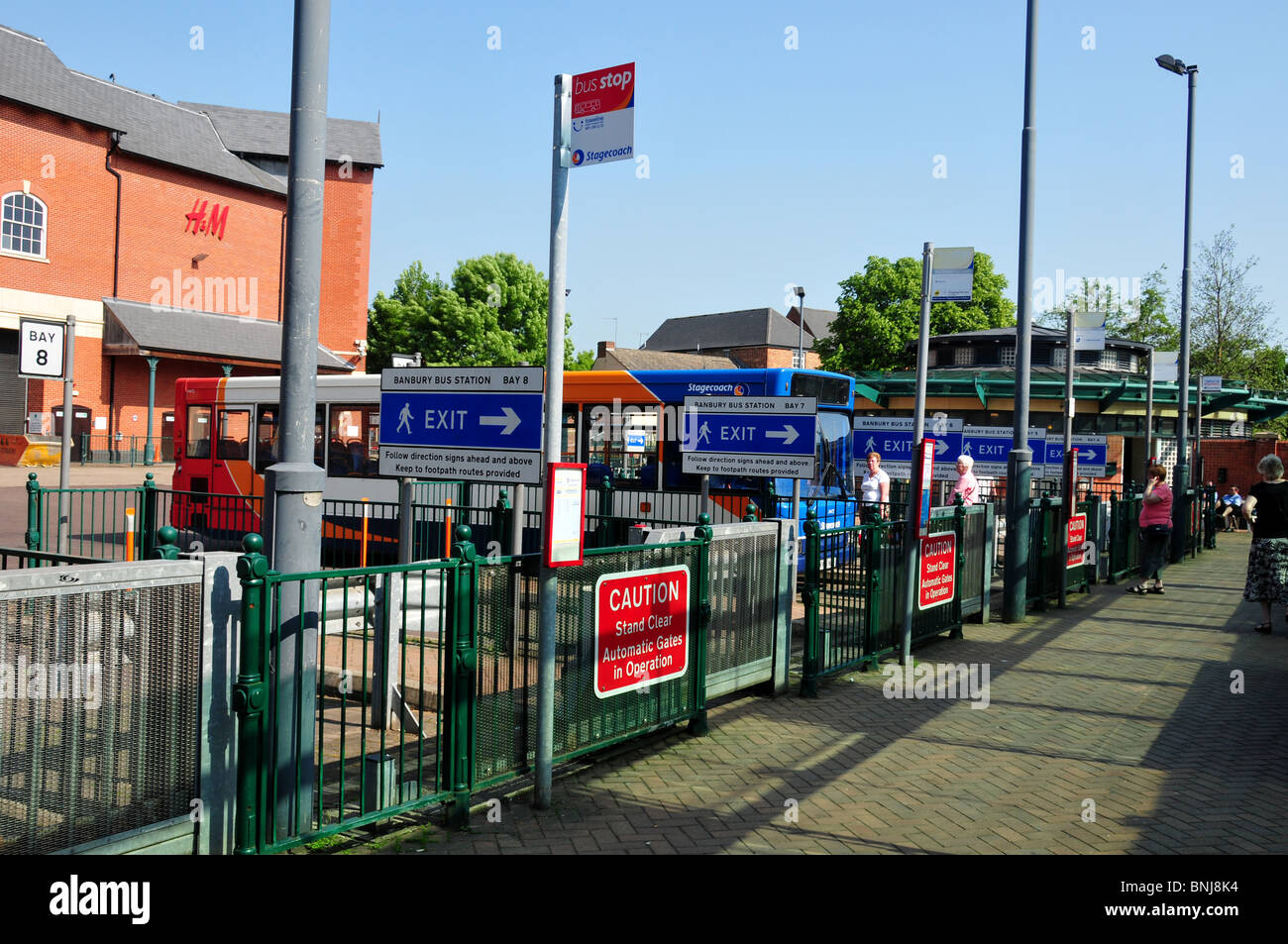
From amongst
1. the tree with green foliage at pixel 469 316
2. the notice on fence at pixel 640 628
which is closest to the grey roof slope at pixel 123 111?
the tree with green foliage at pixel 469 316

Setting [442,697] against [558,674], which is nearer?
[442,697]

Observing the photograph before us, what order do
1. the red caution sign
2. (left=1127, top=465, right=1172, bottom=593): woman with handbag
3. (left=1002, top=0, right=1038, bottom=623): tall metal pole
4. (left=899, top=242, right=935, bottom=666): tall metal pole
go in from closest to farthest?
(left=899, top=242, right=935, bottom=666): tall metal pole < (left=1002, top=0, right=1038, bottom=623): tall metal pole < the red caution sign < (left=1127, top=465, right=1172, bottom=593): woman with handbag

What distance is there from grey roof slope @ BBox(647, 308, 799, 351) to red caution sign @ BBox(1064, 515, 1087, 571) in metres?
89.6

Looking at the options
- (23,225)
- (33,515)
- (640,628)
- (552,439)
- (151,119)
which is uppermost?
(151,119)

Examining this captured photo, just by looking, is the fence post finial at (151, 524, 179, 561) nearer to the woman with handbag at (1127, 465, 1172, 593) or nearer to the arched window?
the woman with handbag at (1127, 465, 1172, 593)

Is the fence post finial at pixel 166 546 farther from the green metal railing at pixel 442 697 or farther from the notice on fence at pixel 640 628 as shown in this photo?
the notice on fence at pixel 640 628

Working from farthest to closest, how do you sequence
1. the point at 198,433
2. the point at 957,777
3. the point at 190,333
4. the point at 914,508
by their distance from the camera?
the point at 190,333 → the point at 198,433 → the point at 914,508 → the point at 957,777

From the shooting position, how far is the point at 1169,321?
178 ft

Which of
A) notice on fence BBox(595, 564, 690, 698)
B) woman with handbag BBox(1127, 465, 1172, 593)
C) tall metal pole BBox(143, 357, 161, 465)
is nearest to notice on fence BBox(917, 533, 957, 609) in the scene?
notice on fence BBox(595, 564, 690, 698)

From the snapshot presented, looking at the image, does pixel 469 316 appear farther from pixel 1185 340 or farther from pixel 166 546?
pixel 166 546

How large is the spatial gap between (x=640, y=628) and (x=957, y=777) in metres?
2.09

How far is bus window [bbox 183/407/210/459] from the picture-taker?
58.0 ft

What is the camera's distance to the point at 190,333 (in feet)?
136

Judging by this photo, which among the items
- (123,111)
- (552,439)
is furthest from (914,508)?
(123,111)
